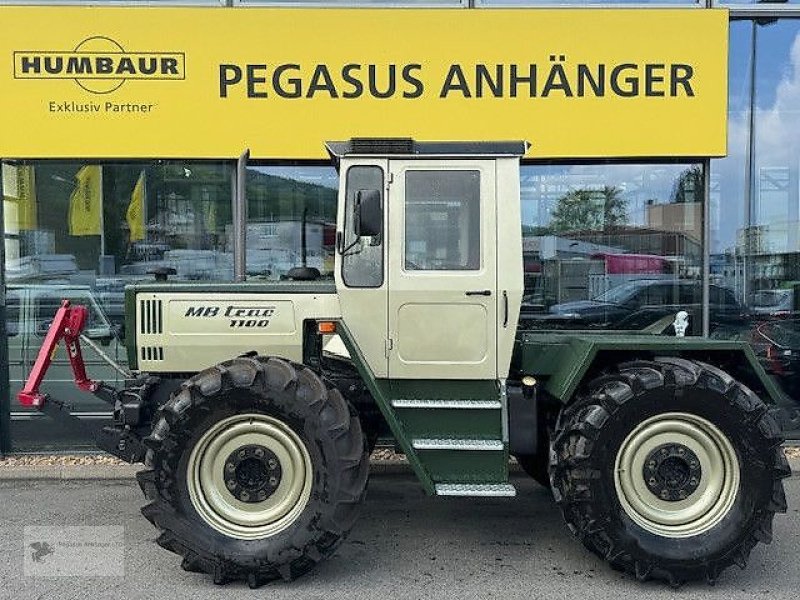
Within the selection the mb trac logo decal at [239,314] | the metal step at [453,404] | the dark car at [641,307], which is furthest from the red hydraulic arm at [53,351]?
the dark car at [641,307]

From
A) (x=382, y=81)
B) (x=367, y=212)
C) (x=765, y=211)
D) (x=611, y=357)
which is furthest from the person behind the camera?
(x=765, y=211)

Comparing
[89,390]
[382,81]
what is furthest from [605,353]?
[382,81]

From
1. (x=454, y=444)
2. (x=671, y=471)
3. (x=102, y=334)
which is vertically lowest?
(x=671, y=471)

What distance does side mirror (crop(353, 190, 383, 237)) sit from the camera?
415 centimetres

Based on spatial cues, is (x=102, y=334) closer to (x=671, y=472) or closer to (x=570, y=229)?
(x=570, y=229)

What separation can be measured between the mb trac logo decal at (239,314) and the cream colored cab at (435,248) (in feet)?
1.67

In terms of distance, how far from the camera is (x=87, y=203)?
7336mm

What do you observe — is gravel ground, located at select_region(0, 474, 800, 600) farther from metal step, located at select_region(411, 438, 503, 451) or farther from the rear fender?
the rear fender

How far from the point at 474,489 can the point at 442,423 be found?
0.44 metres

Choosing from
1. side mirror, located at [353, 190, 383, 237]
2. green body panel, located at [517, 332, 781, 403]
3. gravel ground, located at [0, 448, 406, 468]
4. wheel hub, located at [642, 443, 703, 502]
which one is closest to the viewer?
side mirror, located at [353, 190, 383, 237]

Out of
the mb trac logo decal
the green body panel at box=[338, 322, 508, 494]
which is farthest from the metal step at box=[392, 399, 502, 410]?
the mb trac logo decal

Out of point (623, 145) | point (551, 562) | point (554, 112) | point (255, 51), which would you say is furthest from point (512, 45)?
point (551, 562)

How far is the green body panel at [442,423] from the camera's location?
4457 millimetres

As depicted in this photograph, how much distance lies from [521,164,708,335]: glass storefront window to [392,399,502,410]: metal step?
3056 mm
